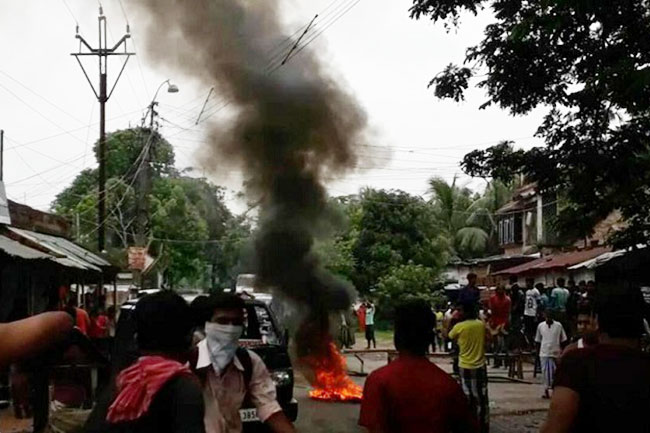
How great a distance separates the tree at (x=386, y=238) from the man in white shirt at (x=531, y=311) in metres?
18.1

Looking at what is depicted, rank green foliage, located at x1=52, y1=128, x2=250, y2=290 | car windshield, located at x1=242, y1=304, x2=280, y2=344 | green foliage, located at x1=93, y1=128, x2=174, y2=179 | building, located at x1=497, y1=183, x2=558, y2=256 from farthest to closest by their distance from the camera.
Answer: building, located at x1=497, y1=183, x2=558, y2=256 < green foliage, located at x1=52, y1=128, x2=250, y2=290 < green foliage, located at x1=93, y1=128, x2=174, y2=179 < car windshield, located at x1=242, y1=304, x2=280, y2=344

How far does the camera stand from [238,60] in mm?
19750

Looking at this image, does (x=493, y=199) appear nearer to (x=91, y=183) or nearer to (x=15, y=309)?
(x=91, y=183)

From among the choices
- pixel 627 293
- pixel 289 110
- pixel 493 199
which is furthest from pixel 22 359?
pixel 493 199

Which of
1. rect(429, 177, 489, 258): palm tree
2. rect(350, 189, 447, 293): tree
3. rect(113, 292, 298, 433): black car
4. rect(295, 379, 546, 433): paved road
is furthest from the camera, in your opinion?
rect(429, 177, 489, 258): palm tree

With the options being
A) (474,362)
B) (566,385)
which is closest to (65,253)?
(474,362)

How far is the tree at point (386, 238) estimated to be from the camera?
127ft

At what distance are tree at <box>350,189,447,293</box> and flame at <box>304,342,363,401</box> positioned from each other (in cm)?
2149

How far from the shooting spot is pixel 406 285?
36500 millimetres

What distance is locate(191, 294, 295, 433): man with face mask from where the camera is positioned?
4219 millimetres

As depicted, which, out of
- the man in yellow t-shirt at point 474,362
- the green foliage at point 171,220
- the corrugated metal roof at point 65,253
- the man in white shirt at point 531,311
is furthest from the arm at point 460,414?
the green foliage at point 171,220

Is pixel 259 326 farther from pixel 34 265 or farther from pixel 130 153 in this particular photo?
pixel 130 153

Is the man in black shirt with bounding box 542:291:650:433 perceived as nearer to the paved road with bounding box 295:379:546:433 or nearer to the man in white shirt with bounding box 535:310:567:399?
the paved road with bounding box 295:379:546:433

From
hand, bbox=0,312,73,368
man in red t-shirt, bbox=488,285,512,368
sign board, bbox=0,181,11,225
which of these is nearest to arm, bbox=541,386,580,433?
hand, bbox=0,312,73,368
